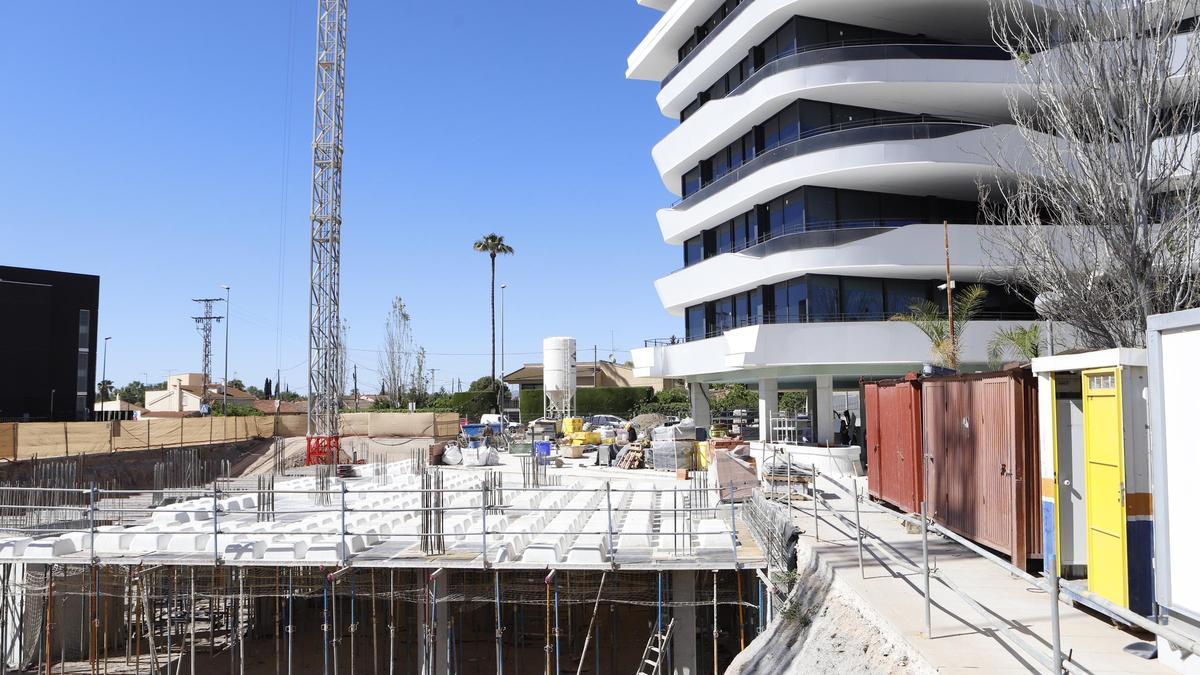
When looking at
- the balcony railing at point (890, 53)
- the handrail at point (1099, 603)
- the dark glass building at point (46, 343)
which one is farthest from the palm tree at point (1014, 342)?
the dark glass building at point (46, 343)

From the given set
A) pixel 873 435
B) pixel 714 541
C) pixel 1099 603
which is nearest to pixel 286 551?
pixel 714 541

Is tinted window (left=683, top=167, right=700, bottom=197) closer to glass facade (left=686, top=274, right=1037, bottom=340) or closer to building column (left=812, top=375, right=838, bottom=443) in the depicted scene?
glass facade (left=686, top=274, right=1037, bottom=340)

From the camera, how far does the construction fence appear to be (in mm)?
33941

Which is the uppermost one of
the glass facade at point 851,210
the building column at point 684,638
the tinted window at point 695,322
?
the glass facade at point 851,210

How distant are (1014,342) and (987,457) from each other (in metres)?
17.1

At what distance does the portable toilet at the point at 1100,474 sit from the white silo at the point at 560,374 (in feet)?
166

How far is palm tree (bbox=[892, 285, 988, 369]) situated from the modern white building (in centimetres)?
52

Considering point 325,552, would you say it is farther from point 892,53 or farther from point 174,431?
point 174,431

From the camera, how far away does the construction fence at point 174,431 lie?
3394 centimetres

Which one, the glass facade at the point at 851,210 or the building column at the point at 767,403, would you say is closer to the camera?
the glass facade at the point at 851,210

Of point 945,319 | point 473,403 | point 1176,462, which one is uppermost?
point 945,319

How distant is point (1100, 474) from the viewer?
332 inches

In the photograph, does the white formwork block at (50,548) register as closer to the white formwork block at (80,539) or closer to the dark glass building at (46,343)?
the white formwork block at (80,539)

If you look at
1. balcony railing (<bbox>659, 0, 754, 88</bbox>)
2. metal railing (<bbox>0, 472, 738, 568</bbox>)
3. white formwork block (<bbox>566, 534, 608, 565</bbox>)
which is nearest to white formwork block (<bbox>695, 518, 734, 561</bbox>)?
metal railing (<bbox>0, 472, 738, 568</bbox>)
